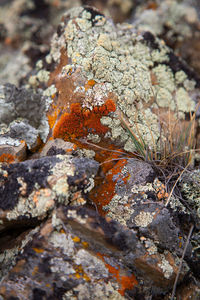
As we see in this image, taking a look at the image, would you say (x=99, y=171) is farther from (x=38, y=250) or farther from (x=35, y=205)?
(x=38, y=250)

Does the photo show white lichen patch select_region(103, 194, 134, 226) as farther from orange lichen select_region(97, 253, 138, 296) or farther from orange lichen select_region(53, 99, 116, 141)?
orange lichen select_region(53, 99, 116, 141)

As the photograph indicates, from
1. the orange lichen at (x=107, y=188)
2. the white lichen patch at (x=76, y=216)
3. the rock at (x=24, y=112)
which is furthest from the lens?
the rock at (x=24, y=112)

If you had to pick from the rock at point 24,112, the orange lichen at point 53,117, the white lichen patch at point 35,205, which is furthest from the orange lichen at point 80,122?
the white lichen patch at point 35,205

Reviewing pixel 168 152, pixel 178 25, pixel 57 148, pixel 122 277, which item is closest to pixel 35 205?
pixel 57 148

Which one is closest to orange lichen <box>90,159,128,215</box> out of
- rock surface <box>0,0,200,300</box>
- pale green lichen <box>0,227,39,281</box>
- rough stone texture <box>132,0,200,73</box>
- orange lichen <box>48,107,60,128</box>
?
rock surface <box>0,0,200,300</box>

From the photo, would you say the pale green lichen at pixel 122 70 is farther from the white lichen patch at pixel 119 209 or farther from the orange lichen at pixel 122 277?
the orange lichen at pixel 122 277

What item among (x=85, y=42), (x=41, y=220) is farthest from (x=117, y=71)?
(x=41, y=220)
